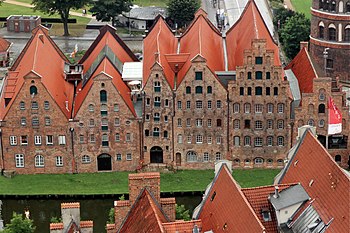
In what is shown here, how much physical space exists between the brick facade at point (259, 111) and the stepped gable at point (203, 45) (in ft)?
17.8

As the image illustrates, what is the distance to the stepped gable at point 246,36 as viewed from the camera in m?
129

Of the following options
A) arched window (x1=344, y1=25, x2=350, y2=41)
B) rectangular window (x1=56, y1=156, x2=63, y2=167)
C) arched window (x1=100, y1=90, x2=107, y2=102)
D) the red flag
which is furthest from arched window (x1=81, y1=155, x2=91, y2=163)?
arched window (x1=344, y1=25, x2=350, y2=41)

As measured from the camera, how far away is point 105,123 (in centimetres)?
12531

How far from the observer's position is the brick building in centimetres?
12281

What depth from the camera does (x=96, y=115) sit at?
4906 inches

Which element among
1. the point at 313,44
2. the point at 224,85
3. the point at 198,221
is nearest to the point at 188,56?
the point at 224,85

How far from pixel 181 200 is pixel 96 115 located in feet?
55.4

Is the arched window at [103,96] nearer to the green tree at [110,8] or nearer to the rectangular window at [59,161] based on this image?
the rectangular window at [59,161]

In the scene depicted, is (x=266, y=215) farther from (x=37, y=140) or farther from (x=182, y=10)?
(x=182, y=10)

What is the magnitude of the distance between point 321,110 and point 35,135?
1526 inches

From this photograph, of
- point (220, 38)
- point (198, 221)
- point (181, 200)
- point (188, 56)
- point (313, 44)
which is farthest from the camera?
point (313, 44)

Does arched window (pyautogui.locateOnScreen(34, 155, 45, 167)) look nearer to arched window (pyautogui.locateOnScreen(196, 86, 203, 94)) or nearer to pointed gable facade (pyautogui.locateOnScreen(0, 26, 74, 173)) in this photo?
pointed gable facade (pyautogui.locateOnScreen(0, 26, 74, 173))

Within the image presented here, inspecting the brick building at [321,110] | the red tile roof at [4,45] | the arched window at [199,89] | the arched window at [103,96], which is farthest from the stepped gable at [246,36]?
the red tile roof at [4,45]

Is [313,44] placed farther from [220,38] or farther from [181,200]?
[181,200]
